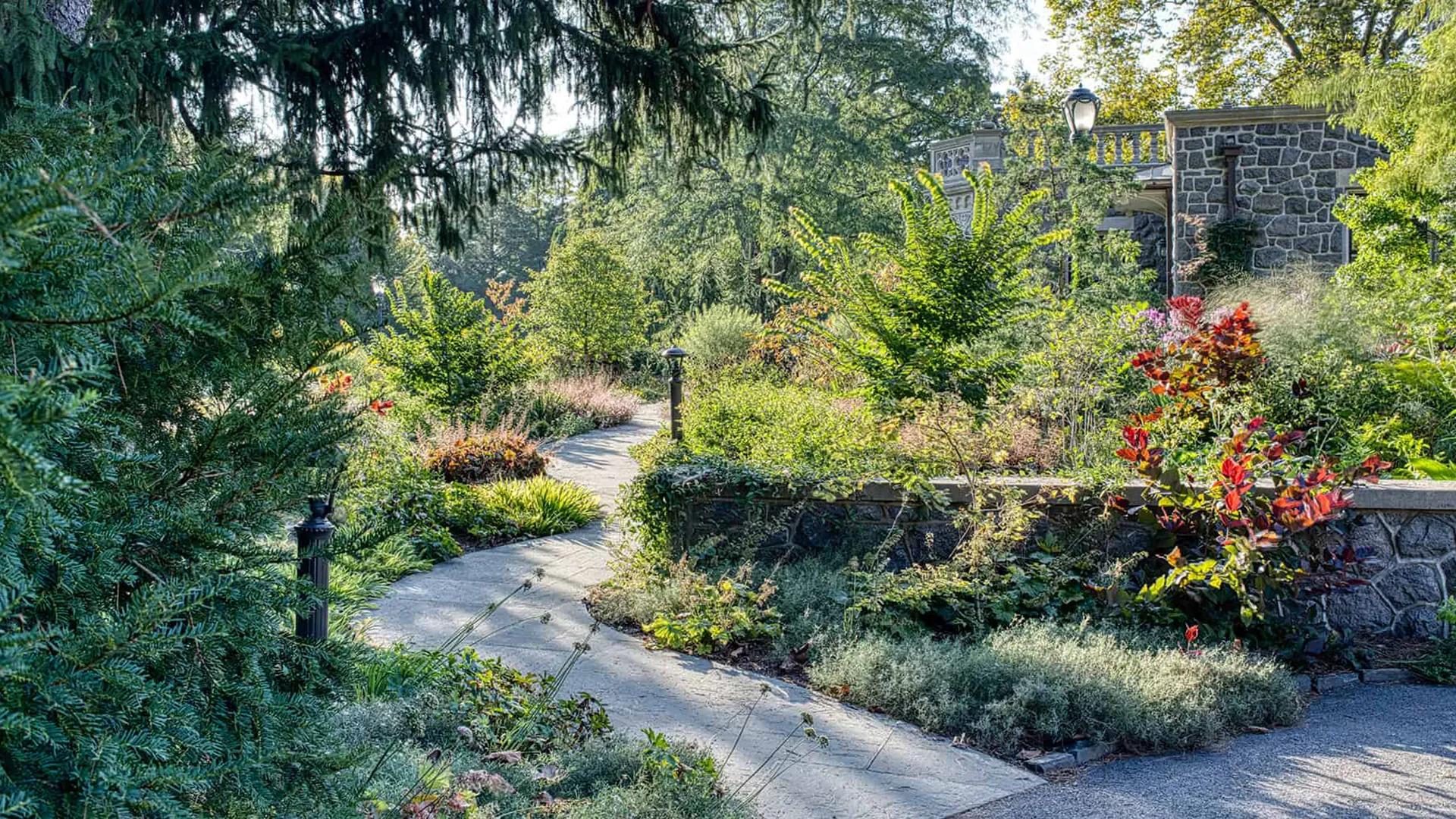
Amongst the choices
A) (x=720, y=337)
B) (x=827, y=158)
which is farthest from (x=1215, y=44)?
(x=720, y=337)

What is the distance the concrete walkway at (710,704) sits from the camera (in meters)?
3.36

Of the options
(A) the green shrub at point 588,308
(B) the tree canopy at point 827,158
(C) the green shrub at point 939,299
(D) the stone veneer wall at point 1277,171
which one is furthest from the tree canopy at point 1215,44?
(C) the green shrub at point 939,299

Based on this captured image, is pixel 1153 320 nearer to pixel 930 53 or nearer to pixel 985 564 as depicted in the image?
pixel 985 564

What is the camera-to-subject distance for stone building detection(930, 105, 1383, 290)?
13.8m

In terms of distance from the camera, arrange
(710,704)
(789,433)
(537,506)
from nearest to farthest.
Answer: (710,704), (789,433), (537,506)

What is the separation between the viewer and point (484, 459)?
877cm

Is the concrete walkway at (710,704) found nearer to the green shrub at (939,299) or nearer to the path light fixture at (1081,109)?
the green shrub at (939,299)

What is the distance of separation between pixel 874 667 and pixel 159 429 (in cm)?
308

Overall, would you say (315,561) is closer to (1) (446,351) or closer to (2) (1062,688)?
(2) (1062,688)

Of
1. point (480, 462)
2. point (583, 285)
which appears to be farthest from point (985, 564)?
point (583, 285)

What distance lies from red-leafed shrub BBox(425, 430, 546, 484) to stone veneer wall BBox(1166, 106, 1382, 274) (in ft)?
30.6

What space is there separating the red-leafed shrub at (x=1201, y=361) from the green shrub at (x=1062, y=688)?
169 cm

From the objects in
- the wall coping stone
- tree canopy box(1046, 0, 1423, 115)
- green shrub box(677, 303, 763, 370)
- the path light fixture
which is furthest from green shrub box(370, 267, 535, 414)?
tree canopy box(1046, 0, 1423, 115)

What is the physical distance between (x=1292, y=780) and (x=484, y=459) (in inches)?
262
